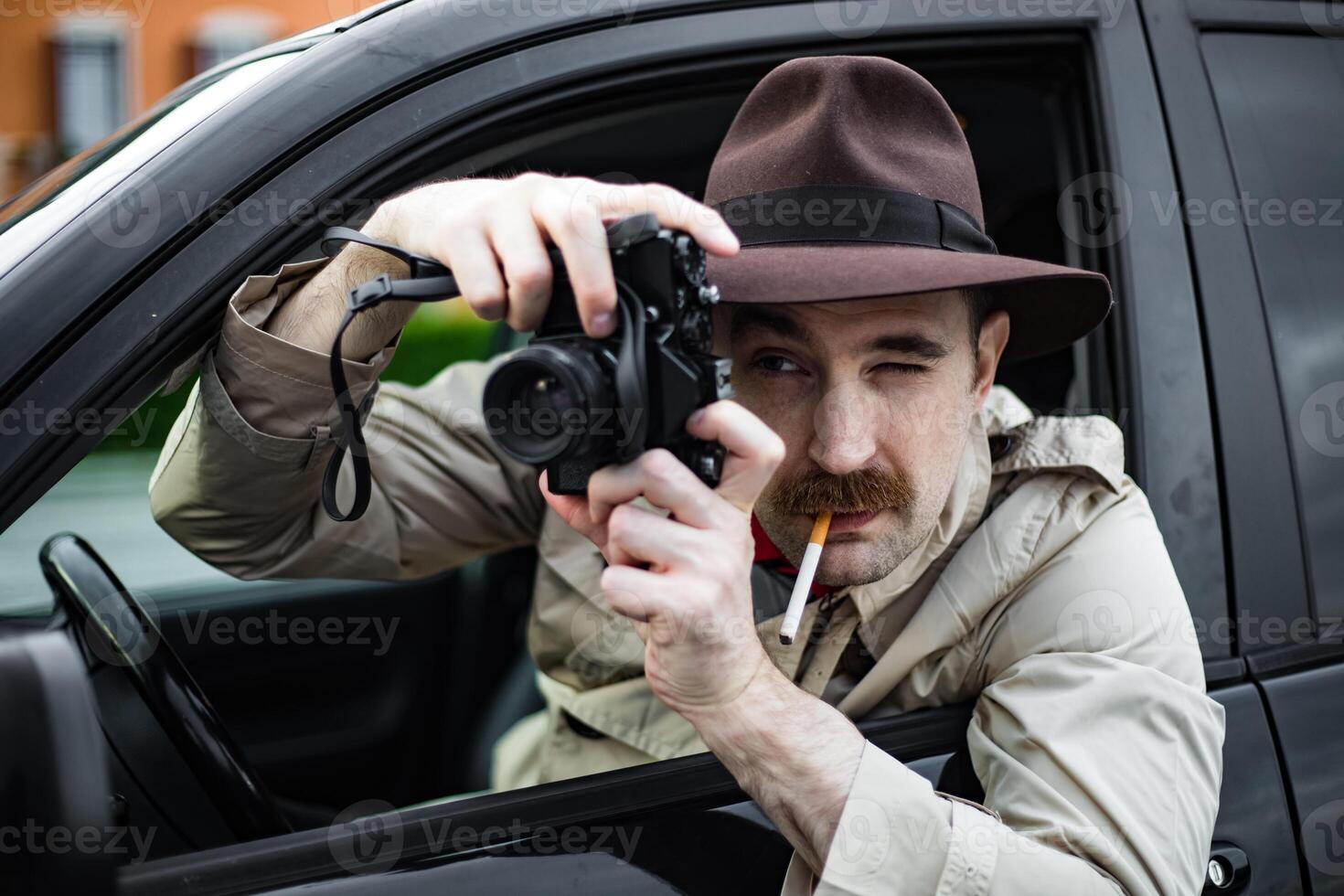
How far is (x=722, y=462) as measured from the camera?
1.15m

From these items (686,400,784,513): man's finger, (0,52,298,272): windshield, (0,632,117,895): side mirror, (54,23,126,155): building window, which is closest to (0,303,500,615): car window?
(0,52,298,272): windshield

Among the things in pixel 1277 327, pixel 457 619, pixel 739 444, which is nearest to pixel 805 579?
pixel 739 444

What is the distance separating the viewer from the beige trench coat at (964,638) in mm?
1218

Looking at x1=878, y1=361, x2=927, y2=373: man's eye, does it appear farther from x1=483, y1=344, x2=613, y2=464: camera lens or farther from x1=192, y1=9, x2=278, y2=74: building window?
x1=192, y1=9, x2=278, y2=74: building window

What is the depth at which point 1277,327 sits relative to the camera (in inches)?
62.6

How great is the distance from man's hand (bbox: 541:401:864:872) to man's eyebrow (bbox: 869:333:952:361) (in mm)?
413

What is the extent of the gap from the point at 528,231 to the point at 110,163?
1.87 ft

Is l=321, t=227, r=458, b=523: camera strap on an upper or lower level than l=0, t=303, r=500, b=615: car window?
upper

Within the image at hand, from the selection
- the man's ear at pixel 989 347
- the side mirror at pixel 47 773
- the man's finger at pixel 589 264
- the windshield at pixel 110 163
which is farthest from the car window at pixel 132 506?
the man's ear at pixel 989 347

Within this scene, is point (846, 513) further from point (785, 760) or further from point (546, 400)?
point (546, 400)

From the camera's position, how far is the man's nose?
1.44 meters

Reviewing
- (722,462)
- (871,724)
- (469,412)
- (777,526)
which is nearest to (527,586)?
(469,412)

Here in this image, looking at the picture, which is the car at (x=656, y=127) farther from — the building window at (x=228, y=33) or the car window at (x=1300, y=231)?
the building window at (x=228, y=33)

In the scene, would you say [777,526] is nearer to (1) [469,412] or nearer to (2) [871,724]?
(2) [871,724]
